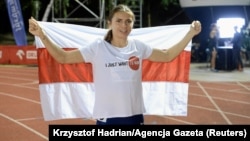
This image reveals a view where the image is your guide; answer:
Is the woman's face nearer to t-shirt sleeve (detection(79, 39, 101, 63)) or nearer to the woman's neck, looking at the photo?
the woman's neck

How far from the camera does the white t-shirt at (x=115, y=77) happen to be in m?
3.06

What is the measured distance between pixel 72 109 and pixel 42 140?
2.17 metres

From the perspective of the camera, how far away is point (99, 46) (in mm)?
3107

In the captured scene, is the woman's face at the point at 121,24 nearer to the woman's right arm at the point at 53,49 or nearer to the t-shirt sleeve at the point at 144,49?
the t-shirt sleeve at the point at 144,49

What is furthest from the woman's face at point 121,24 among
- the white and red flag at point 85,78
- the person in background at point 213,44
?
the person in background at point 213,44

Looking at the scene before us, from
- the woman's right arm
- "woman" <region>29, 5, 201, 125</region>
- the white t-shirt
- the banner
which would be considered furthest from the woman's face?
the banner

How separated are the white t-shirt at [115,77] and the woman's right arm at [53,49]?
→ 0.24 ft

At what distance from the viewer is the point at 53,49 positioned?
10.2 feet

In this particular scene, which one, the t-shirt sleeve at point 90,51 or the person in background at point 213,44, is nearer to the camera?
the t-shirt sleeve at point 90,51

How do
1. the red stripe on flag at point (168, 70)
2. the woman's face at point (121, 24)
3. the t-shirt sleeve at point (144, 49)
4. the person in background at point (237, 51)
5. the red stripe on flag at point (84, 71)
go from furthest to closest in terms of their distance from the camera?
1. the person in background at point (237, 51)
2. the red stripe on flag at point (168, 70)
3. the red stripe on flag at point (84, 71)
4. the t-shirt sleeve at point (144, 49)
5. the woman's face at point (121, 24)

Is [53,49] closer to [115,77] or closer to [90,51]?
[90,51]

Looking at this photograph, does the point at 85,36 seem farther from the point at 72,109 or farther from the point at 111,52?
the point at 111,52

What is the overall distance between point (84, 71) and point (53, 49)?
1.22 meters

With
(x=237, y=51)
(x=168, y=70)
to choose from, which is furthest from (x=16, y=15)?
(x=168, y=70)
